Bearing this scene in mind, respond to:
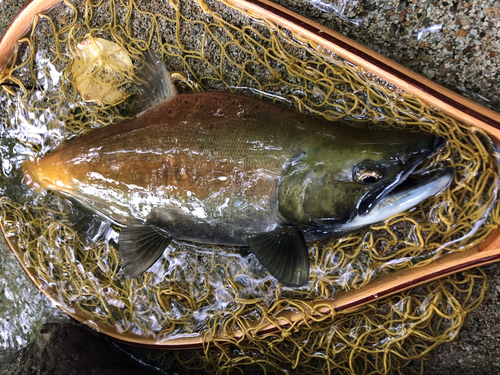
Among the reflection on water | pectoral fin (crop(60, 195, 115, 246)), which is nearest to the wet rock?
the reflection on water

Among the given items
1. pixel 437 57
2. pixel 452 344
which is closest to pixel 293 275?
pixel 452 344

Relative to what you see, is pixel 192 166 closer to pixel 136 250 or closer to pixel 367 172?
pixel 136 250

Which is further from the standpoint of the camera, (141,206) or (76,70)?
(76,70)

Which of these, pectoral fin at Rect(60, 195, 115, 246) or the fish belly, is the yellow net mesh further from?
the fish belly

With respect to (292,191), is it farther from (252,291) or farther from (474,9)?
(474,9)

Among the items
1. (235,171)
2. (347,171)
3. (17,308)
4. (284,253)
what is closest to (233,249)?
(284,253)
